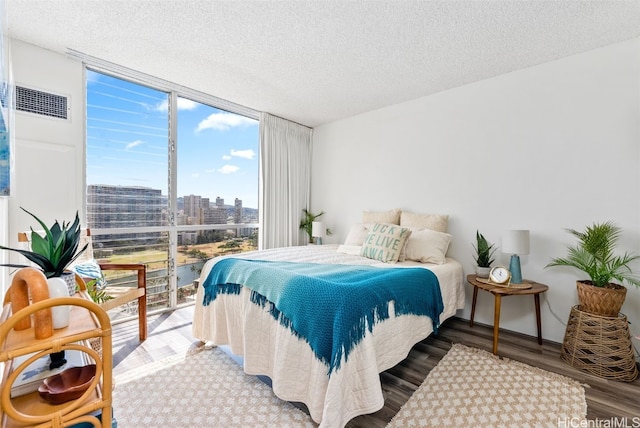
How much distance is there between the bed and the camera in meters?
1.47

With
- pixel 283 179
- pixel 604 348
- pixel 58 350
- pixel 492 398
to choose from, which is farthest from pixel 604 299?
pixel 283 179

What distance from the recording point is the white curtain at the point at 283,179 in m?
4.06

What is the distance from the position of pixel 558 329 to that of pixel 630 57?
234cm

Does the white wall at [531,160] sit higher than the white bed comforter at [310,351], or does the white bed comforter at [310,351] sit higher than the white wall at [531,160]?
the white wall at [531,160]

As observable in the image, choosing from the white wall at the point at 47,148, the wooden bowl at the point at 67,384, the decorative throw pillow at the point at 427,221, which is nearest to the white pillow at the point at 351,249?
the decorative throw pillow at the point at 427,221

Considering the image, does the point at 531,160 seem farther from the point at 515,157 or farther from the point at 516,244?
the point at 516,244

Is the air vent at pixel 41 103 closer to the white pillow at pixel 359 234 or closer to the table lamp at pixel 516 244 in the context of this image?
the white pillow at pixel 359 234

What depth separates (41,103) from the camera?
2436 millimetres

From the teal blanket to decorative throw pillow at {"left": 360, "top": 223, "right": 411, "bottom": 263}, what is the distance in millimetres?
449

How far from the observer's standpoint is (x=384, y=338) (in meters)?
1.75

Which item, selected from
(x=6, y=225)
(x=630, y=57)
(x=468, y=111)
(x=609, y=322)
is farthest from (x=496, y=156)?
(x=6, y=225)

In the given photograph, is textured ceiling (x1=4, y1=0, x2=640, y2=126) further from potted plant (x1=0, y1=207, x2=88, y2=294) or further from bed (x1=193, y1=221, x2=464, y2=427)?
bed (x1=193, y1=221, x2=464, y2=427)

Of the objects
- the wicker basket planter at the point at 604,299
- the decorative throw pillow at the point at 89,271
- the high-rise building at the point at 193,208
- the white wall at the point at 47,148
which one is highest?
the white wall at the point at 47,148

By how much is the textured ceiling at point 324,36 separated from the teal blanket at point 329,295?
70.5 inches
